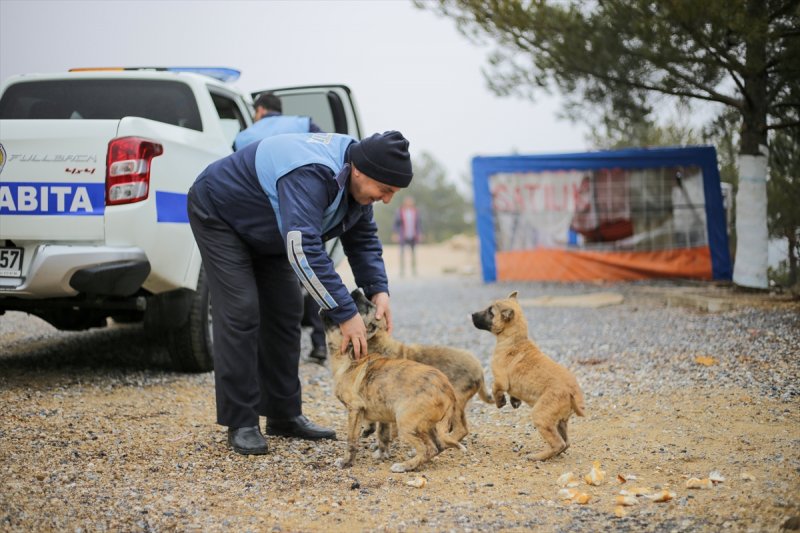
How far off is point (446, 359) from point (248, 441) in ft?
4.38

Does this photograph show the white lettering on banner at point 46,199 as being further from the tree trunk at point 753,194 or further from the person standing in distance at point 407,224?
the person standing in distance at point 407,224

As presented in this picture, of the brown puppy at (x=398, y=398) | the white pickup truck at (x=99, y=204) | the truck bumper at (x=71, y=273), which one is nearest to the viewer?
the brown puppy at (x=398, y=398)

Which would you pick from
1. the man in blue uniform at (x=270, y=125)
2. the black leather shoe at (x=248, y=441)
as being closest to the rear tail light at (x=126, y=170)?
the man in blue uniform at (x=270, y=125)

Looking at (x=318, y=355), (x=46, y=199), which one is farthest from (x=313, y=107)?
(x=46, y=199)

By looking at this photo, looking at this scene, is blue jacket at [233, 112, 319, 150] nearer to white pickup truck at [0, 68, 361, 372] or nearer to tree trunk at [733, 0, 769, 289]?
white pickup truck at [0, 68, 361, 372]

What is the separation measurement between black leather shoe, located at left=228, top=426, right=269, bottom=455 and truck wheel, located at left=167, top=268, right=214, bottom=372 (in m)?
1.84

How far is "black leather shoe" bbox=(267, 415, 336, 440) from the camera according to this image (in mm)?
4863

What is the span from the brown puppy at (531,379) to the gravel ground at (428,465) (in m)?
0.23

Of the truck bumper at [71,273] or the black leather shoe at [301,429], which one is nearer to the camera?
the black leather shoe at [301,429]

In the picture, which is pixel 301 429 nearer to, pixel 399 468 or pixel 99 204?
pixel 399 468

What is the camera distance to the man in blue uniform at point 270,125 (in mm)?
6301

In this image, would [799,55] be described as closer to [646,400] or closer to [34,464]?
[646,400]

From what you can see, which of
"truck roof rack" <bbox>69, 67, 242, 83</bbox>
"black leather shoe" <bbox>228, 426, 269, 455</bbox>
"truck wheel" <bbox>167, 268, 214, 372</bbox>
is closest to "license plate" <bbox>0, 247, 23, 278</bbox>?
"truck wheel" <bbox>167, 268, 214, 372</bbox>

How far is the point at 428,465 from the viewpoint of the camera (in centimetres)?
430
